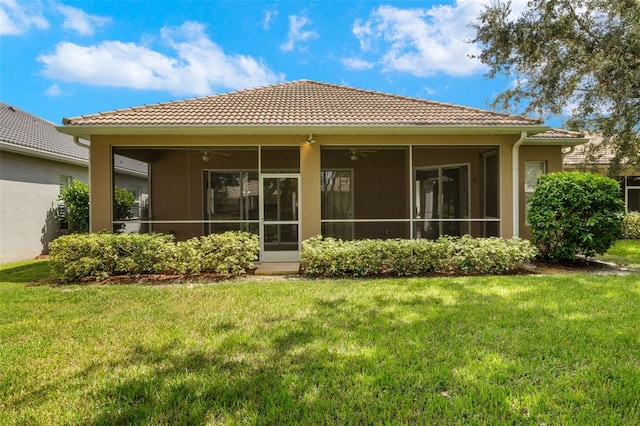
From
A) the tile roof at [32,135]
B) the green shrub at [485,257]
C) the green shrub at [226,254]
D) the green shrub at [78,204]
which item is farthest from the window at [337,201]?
the tile roof at [32,135]

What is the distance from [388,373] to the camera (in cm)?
294

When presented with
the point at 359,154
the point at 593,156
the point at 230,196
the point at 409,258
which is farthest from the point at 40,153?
the point at 593,156

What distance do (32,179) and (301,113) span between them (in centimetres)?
891

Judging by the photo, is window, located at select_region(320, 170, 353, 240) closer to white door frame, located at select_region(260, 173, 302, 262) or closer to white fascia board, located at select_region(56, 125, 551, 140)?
white door frame, located at select_region(260, 173, 302, 262)

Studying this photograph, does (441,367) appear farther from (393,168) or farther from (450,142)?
(393,168)

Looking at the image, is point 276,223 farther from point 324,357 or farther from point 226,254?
point 324,357

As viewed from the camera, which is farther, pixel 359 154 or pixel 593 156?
pixel 593 156

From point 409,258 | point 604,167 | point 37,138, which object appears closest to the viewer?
point 409,258

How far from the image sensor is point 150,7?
11820mm

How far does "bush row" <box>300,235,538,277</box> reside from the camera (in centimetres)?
710

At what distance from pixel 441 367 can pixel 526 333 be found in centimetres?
142

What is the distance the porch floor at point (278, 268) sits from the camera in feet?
24.6

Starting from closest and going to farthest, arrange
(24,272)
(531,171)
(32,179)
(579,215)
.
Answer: (579,215)
(24,272)
(531,171)
(32,179)

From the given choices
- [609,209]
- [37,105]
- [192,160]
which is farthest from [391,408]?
[37,105]
